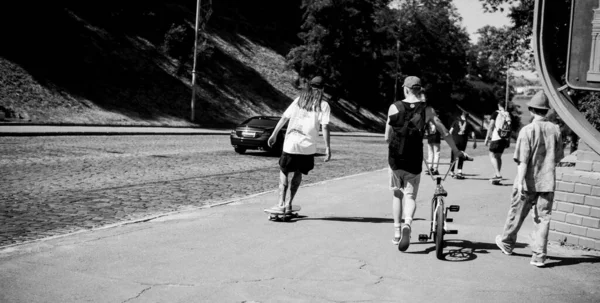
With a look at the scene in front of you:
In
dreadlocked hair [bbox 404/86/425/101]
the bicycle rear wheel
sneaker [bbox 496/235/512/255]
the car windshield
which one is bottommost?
sneaker [bbox 496/235/512/255]

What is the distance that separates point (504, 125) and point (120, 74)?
27.0 m

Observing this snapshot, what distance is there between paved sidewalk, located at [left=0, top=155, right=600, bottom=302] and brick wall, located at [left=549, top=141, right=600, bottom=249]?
255mm

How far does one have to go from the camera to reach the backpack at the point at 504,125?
43.7 feet

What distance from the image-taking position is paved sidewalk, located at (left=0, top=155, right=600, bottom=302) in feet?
15.1

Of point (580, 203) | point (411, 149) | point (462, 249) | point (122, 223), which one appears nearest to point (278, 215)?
point (122, 223)

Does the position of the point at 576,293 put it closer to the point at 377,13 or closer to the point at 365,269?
the point at 365,269

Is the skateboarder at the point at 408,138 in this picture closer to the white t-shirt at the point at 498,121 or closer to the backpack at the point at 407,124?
the backpack at the point at 407,124

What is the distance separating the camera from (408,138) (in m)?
6.12

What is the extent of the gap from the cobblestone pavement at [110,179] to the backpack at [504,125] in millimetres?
3692

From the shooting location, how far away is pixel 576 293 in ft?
16.3

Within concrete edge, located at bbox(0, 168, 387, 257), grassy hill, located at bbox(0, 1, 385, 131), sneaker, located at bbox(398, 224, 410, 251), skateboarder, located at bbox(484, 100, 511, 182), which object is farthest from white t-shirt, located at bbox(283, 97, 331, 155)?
grassy hill, located at bbox(0, 1, 385, 131)

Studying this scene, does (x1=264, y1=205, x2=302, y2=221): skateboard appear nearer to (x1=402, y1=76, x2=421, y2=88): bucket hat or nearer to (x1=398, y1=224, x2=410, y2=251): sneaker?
(x1=398, y1=224, x2=410, y2=251): sneaker

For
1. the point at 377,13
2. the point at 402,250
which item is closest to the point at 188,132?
the point at 402,250

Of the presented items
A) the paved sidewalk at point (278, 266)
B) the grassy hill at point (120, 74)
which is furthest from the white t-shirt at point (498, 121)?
the grassy hill at point (120, 74)
